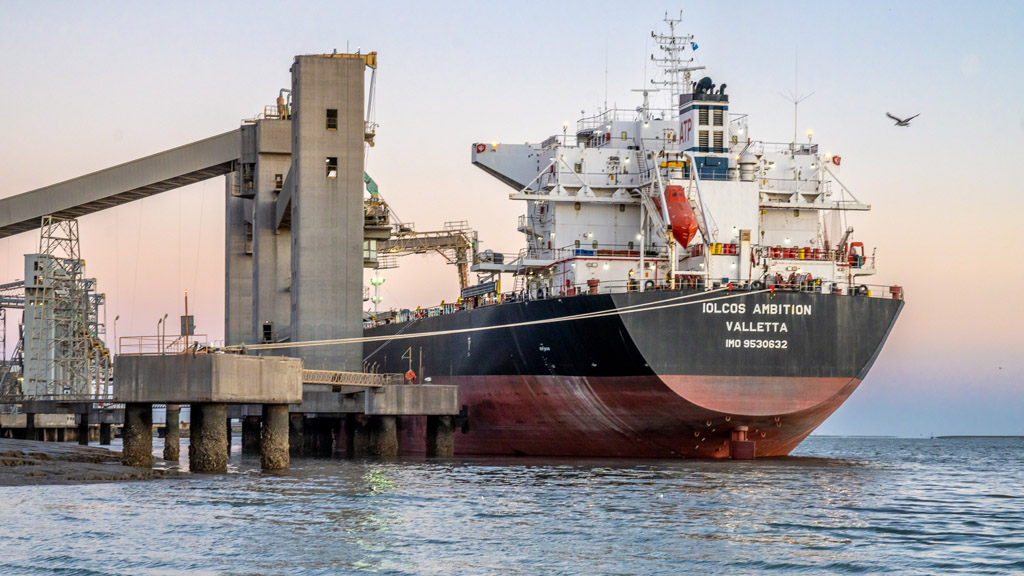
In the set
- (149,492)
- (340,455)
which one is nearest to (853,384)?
(340,455)

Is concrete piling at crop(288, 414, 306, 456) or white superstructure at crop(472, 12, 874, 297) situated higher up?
white superstructure at crop(472, 12, 874, 297)

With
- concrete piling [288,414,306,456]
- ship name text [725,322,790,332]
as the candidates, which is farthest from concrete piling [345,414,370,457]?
ship name text [725,322,790,332]

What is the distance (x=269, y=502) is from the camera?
20.7 meters

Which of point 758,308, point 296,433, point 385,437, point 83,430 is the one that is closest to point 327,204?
point 385,437

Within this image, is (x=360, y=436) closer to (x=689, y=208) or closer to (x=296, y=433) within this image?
(x=296, y=433)

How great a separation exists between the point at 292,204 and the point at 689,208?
37.3 ft

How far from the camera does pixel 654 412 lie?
100ft

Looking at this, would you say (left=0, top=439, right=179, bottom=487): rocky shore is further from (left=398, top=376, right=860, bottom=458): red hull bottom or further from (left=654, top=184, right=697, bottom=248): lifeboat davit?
(left=654, top=184, right=697, bottom=248): lifeboat davit

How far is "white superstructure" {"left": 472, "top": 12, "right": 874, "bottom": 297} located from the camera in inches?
1303

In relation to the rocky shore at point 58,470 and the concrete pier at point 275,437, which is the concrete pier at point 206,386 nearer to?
the concrete pier at point 275,437

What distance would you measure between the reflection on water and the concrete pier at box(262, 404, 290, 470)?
26.4 inches

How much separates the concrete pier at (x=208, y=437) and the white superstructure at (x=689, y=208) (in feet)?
33.3

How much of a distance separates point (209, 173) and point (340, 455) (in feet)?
37.7

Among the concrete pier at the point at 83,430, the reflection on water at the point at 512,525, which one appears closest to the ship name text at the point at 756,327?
the reflection on water at the point at 512,525
